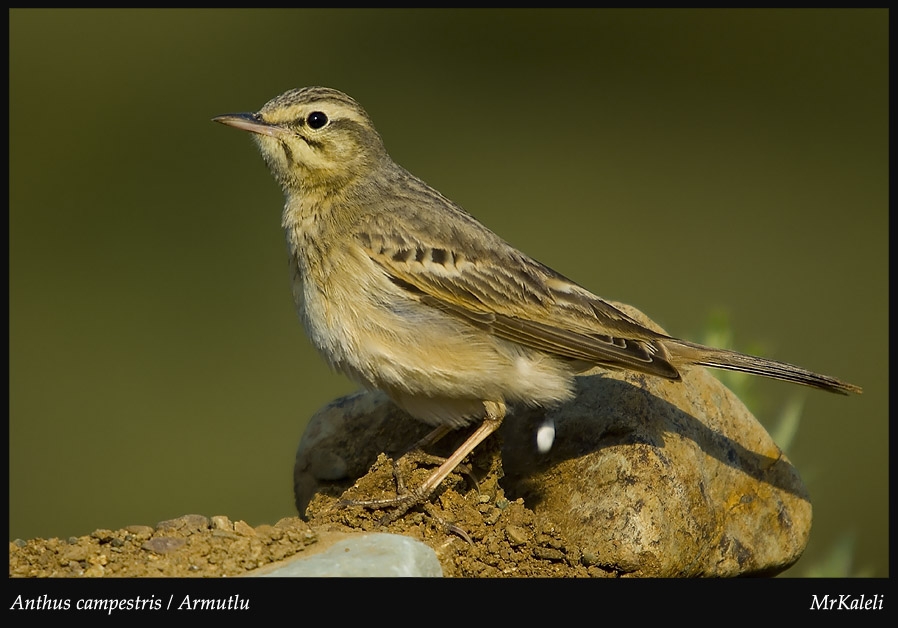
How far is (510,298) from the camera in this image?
8.62 m

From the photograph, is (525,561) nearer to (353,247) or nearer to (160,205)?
(353,247)

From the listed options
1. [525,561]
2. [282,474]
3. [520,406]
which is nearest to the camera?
[525,561]

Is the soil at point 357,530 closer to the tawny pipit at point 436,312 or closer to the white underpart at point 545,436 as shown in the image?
the tawny pipit at point 436,312

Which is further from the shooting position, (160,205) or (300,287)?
(160,205)

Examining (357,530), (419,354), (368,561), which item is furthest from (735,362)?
(368,561)

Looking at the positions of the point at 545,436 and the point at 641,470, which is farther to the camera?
the point at 545,436

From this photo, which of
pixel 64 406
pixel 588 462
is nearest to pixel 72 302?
pixel 64 406

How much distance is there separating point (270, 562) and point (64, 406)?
41.2 ft

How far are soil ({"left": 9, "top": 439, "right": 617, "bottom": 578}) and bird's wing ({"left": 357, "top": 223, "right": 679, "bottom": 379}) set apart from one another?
853mm

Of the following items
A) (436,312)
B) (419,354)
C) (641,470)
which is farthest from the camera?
Answer: (436,312)

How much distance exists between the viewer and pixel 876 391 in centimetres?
1842

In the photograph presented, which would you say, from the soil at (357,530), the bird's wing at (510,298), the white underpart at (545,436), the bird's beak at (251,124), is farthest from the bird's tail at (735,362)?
the bird's beak at (251,124)

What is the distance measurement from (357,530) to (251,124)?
309cm

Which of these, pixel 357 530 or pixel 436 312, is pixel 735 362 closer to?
pixel 436 312
